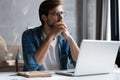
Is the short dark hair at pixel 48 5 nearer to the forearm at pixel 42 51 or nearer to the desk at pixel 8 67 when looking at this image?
the forearm at pixel 42 51

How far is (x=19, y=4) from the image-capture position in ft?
12.3

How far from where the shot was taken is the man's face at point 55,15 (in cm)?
202

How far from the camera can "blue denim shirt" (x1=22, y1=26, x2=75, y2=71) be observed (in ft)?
6.20

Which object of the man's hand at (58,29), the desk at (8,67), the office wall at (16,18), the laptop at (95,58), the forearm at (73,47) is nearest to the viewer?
the laptop at (95,58)

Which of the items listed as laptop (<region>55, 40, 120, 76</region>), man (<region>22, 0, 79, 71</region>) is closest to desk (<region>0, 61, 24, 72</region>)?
man (<region>22, 0, 79, 71</region>)

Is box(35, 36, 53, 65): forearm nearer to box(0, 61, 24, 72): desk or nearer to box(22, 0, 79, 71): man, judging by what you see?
box(22, 0, 79, 71): man

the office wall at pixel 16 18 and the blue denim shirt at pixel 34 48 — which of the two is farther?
the office wall at pixel 16 18

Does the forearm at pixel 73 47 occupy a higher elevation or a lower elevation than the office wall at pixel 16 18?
lower

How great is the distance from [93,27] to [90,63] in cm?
256

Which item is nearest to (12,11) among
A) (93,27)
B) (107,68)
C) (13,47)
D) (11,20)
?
(11,20)

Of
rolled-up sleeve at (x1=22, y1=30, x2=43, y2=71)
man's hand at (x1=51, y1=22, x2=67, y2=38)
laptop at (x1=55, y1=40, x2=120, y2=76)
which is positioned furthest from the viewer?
man's hand at (x1=51, y1=22, x2=67, y2=38)

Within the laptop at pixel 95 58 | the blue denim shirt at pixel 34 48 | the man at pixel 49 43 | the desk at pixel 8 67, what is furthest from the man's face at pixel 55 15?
the desk at pixel 8 67

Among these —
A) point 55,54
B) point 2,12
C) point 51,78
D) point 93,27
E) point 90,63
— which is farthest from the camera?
point 93,27

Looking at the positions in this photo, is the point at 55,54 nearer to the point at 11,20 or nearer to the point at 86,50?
the point at 86,50
